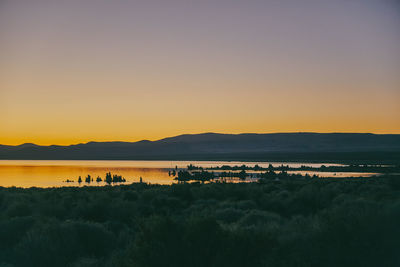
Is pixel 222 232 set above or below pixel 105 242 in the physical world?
above

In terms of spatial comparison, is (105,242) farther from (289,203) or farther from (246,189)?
(246,189)

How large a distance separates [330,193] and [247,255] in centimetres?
1715

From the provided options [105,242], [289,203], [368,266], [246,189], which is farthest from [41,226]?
[246,189]

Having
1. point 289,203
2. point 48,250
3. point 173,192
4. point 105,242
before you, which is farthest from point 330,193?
point 48,250

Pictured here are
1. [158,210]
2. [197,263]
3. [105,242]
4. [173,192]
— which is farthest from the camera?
[173,192]

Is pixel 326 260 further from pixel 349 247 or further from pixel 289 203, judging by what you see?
pixel 289 203

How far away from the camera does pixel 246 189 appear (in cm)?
2669

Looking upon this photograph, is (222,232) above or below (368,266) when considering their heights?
above

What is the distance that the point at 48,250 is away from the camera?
32.9ft

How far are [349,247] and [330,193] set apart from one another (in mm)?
16257

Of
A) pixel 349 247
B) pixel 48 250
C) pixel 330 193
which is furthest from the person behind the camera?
pixel 330 193

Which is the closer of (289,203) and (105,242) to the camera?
(105,242)

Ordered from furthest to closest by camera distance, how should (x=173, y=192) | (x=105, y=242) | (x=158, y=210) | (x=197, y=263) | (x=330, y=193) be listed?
(x=173, y=192), (x=330, y=193), (x=158, y=210), (x=105, y=242), (x=197, y=263)

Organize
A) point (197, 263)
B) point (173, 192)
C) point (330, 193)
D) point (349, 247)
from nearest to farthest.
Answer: point (197, 263) → point (349, 247) → point (330, 193) → point (173, 192)
